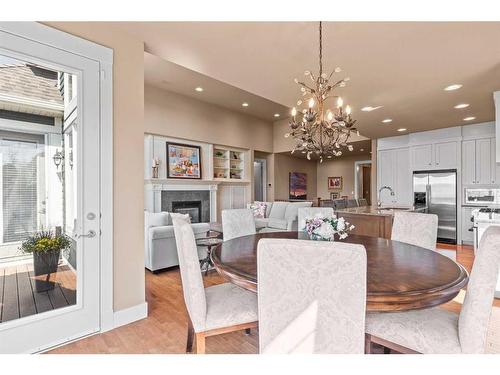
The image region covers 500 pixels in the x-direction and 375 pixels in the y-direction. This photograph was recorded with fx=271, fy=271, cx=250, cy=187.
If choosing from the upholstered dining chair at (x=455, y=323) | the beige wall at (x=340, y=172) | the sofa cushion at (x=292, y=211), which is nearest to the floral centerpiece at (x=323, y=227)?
the upholstered dining chair at (x=455, y=323)

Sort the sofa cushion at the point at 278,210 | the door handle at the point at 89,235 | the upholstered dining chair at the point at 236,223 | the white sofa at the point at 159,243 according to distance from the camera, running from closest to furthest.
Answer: the door handle at the point at 89,235
the upholstered dining chair at the point at 236,223
the white sofa at the point at 159,243
the sofa cushion at the point at 278,210

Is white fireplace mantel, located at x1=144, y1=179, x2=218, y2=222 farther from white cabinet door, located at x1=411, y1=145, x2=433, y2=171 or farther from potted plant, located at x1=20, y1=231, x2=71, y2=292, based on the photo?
white cabinet door, located at x1=411, y1=145, x2=433, y2=171

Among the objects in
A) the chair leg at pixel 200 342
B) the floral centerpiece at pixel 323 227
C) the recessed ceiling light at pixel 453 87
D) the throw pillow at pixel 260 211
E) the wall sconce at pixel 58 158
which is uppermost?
the recessed ceiling light at pixel 453 87

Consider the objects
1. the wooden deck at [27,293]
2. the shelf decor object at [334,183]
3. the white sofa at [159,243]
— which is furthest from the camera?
A: the shelf decor object at [334,183]

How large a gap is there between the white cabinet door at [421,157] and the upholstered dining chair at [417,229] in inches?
174

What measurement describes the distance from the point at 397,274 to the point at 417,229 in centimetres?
123

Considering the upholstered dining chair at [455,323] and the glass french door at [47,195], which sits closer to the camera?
the upholstered dining chair at [455,323]

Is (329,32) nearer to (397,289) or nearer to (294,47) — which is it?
(294,47)

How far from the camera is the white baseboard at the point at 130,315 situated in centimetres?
→ 232

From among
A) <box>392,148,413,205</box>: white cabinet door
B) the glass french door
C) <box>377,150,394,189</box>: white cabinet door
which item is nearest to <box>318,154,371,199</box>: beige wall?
<box>377,150,394,189</box>: white cabinet door

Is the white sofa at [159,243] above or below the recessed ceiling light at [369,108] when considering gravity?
below

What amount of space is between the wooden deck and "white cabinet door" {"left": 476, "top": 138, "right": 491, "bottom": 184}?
6.97m

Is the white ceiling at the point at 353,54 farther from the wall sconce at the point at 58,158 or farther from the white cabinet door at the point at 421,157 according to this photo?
the white cabinet door at the point at 421,157
